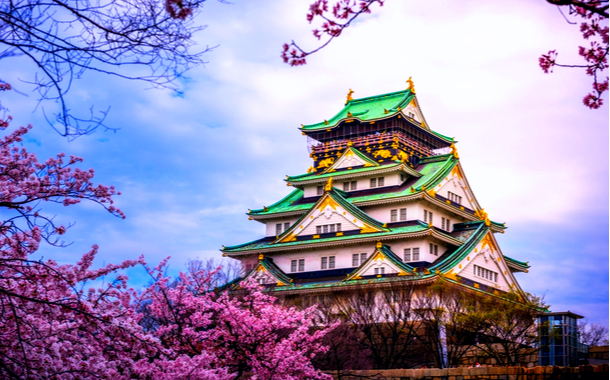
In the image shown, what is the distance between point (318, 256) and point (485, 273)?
11.1 metres

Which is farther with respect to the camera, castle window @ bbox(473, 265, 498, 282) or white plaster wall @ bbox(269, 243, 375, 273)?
white plaster wall @ bbox(269, 243, 375, 273)

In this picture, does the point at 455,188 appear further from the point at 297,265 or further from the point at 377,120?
the point at 297,265

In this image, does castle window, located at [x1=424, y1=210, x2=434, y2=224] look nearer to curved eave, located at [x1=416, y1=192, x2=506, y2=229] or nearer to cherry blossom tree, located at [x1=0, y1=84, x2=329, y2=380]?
curved eave, located at [x1=416, y1=192, x2=506, y2=229]

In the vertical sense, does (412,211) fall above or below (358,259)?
above

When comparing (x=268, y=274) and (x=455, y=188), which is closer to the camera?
(x=268, y=274)

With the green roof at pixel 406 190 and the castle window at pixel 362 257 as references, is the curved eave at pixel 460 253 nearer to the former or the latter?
the green roof at pixel 406 190

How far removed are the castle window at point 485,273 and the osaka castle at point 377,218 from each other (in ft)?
0.22

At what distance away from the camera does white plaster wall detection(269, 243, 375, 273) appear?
49.5 meters

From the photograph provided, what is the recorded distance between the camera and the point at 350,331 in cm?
3622

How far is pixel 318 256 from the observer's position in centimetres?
5094

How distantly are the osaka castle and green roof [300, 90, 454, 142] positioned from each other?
0.35 feet

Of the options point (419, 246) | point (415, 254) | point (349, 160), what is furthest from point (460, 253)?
point (349, 160)

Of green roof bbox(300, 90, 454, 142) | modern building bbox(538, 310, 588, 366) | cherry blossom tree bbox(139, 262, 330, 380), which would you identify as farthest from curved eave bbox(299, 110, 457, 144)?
cherry blossom tree bbox(139, 262, 330, 380)

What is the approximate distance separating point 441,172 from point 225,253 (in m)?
16.6
